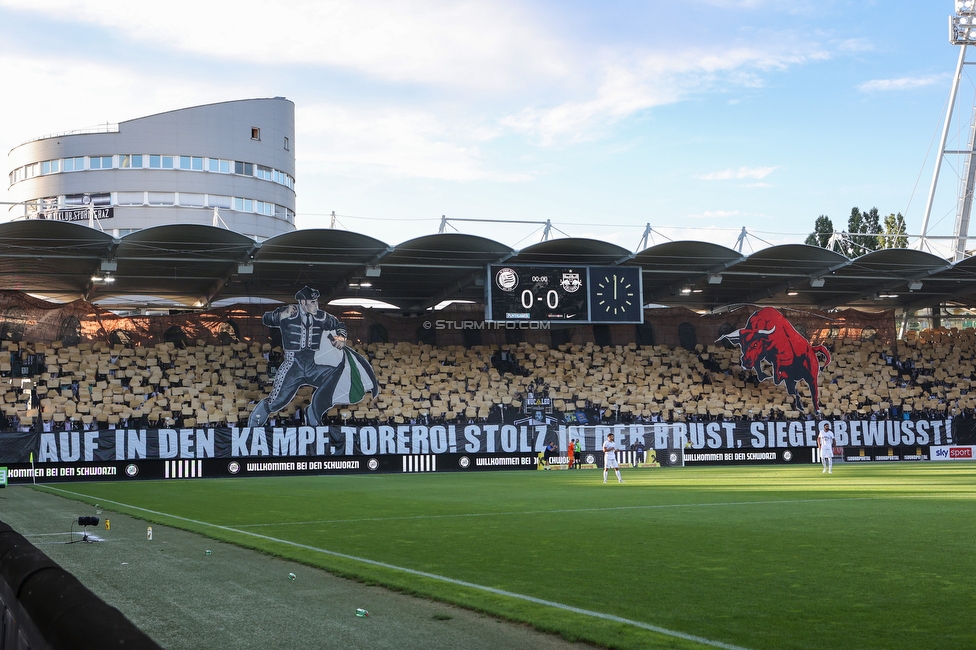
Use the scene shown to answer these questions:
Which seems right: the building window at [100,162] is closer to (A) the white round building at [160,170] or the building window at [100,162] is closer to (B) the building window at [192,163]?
(A) the white round building at [160,170]

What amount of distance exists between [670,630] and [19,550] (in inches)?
193

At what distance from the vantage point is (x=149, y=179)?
7888 centimetres

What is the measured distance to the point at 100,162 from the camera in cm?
7944

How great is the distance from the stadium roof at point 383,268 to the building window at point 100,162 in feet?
99.8

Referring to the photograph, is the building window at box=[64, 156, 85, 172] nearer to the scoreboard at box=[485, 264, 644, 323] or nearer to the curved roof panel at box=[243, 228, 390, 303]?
the curved roof panel at box=[243, 228, 390, 303]

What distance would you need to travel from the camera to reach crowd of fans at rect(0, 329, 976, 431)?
4428cm

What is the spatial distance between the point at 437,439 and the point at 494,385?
7537 mm

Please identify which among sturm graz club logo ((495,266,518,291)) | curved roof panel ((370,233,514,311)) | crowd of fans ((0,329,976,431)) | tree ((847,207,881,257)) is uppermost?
tree ((847,207,881,257))

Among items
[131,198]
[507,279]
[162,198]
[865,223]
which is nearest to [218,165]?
[162,198]

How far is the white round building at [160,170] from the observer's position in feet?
259

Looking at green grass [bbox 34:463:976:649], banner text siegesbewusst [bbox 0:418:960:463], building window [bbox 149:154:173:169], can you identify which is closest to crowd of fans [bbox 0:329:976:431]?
banner text siegesbewusst [bbox 0:418:960:463]

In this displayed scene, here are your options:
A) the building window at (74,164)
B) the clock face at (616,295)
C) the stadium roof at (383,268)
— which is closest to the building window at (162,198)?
the building window at (74,164)

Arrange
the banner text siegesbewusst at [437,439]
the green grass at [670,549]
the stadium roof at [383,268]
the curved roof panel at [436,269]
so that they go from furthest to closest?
the curved roof panel at [436,269], the stadium roof at [383,268], the banner text siegesbewusst at [437,439], the green grass at [670,549]

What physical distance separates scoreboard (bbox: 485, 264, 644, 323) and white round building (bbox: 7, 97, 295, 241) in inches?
1621
